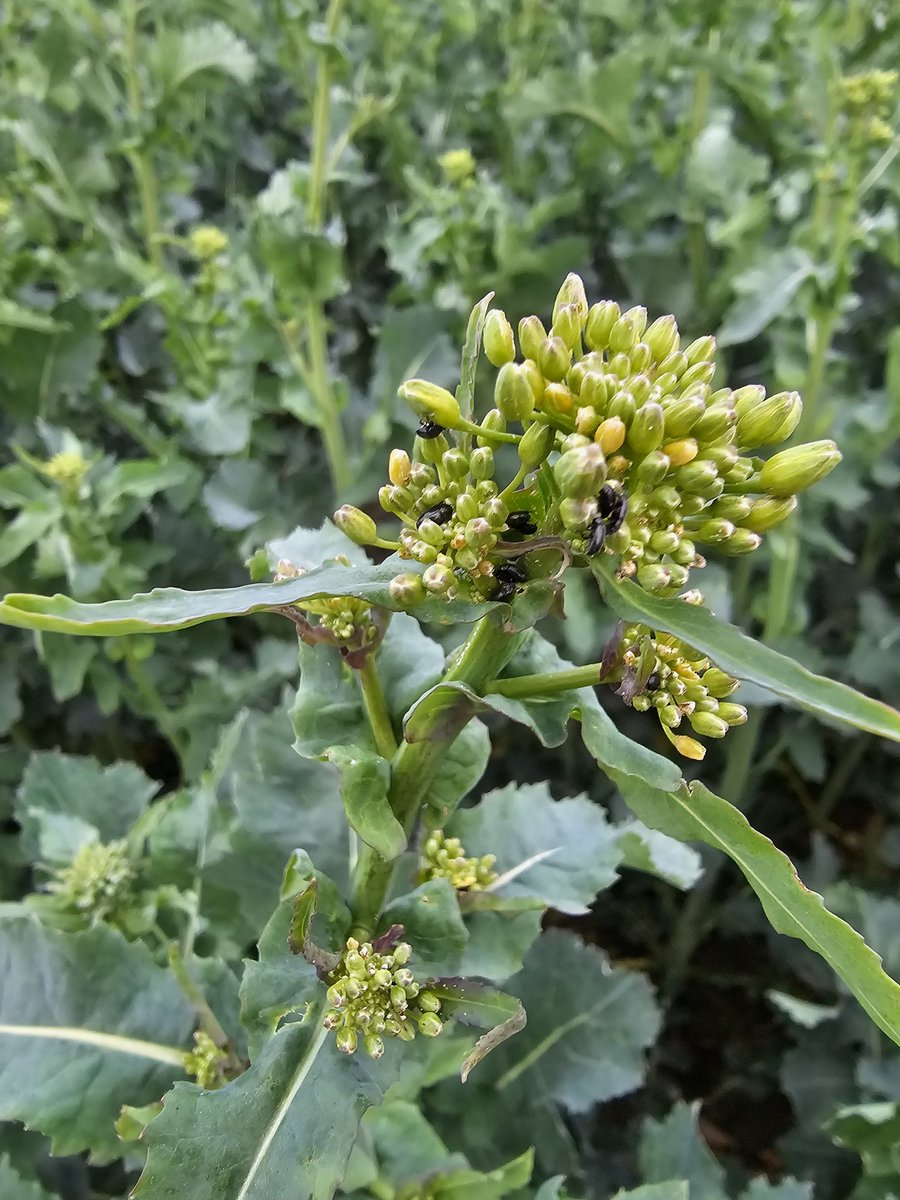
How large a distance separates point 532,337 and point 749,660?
236 mm

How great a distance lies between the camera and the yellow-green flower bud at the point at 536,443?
1.82 feet

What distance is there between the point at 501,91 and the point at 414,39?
33 centimetres

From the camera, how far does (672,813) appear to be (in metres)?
0.59

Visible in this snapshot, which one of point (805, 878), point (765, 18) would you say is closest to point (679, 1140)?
point (805, 878)

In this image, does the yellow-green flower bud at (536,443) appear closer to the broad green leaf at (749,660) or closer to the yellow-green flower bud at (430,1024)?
the broad green leaf at (749,660)

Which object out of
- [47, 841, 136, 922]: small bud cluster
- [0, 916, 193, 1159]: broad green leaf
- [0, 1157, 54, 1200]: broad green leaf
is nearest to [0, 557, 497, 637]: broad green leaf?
[0, 916, 193, 1159]: broad green leaf

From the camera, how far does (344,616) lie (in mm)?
675

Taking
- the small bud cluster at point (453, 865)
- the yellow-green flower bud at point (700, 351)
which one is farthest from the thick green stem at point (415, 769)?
the yellow-green flower bud at point (700, 351)

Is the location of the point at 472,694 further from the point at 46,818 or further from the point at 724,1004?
the point at 724,1004

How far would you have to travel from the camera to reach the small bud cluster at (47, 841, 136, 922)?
3.74ft

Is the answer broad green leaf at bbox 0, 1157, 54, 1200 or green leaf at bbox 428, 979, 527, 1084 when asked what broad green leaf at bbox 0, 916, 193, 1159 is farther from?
green leaf at bbox 428, 979, 527, 1084

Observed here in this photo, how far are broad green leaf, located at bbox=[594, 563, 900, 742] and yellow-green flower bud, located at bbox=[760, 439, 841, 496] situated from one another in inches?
4.1

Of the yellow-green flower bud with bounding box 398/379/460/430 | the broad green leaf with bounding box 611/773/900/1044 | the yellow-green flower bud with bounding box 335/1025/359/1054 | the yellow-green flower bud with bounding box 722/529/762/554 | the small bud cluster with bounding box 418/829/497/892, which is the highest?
the yellow-green flower bud with bounding box 398/379/460/430

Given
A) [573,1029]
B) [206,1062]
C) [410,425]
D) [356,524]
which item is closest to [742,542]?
[356,524]
